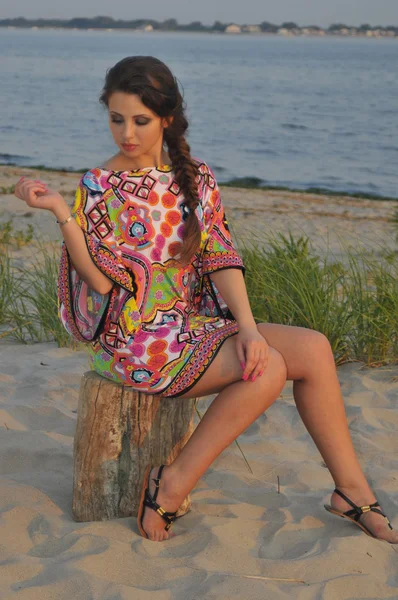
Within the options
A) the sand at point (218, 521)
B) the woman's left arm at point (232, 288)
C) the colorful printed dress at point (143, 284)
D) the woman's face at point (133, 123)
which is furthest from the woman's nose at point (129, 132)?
the sand at point (218, 521)

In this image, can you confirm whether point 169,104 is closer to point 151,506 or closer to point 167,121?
point 167,121

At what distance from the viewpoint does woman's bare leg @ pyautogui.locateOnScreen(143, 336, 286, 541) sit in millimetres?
2596

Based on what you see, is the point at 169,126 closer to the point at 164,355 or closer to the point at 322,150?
the point at 164,355

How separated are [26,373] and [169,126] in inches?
72.5

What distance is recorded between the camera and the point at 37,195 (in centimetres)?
252

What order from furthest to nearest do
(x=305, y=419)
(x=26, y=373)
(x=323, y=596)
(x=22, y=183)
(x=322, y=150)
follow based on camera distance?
(x=322, y=150)
(x=26, y=373)
(x=305, y=419)
(x=22, y=183)
(x=323, y=596)

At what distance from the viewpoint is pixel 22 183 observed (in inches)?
99.1

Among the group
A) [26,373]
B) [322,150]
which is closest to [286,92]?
[322,150]

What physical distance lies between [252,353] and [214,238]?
1.61 feet

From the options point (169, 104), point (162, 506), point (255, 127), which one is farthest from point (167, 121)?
point (255, 127)

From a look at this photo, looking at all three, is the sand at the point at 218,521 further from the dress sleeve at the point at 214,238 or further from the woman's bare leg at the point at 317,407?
the dress sleeve at the point at 214,238

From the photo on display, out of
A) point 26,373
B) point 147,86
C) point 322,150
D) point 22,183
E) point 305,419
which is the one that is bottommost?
point 322,150

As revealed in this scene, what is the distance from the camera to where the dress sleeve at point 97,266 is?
264 cm

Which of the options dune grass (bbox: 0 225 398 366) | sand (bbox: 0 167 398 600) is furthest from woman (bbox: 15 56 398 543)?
dune grass (bbox: 0 225 398 366)
